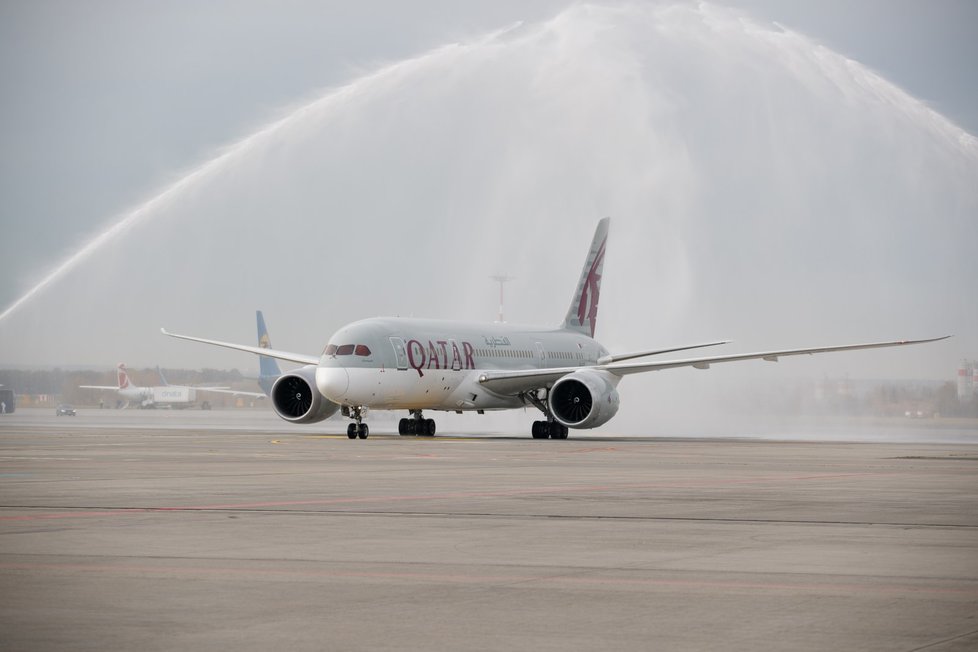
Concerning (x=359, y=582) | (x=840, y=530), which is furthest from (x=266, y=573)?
(x=840, y=530)

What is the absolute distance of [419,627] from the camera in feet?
29.1

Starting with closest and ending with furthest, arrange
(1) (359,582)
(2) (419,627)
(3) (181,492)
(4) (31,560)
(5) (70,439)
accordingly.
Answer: (2) (419,627) < (1) (359,582) < (4) (31,560) < (3) (181,492) < (5) (70,439)

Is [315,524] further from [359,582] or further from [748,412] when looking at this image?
[748,412]

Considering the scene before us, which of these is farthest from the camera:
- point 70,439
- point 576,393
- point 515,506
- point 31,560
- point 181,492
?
point 576,393

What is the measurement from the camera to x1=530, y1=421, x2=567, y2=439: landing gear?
178 ft

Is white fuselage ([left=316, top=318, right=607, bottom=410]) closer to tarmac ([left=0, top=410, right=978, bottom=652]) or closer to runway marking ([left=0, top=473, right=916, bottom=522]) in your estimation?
tarmac ([left=0, top=410, right=978, bottom=652])

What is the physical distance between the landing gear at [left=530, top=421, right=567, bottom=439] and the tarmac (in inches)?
1146

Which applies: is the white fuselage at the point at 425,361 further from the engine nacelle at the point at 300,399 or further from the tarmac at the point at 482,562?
the tarmac at the point at 482,562

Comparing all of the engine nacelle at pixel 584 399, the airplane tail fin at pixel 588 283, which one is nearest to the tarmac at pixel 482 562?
the engine nacelle at pixel 584 399

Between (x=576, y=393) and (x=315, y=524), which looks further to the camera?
(x=576, y=393)

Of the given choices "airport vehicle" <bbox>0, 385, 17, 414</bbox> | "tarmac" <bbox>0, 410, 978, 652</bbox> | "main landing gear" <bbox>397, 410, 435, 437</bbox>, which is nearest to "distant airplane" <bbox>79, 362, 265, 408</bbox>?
"airport vehicle" <bbox>0, 385, 17, 414</bbox>

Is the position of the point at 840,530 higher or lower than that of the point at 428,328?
lower

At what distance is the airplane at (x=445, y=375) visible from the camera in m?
49.1

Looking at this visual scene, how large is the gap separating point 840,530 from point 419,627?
7735 millimetres
